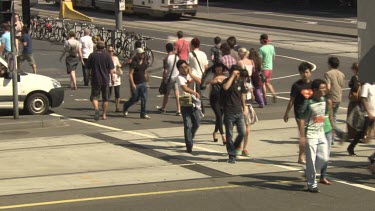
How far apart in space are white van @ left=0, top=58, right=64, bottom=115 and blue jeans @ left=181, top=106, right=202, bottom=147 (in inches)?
222

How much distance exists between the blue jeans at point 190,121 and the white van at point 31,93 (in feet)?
18.5

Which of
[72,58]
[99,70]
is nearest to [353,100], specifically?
[99,70]

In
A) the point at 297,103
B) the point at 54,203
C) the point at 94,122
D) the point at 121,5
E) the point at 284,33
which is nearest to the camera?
the point at 54,203

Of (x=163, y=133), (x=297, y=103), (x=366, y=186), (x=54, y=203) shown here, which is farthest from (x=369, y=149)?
(x=54, y=203)

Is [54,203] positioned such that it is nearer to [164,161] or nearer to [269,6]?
[164,161]

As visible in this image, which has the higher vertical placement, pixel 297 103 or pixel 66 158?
pixel 297 103

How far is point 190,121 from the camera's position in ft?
50.0

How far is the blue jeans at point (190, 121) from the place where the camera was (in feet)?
49.8

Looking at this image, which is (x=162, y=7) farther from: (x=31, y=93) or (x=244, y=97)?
(x=244, y=97)

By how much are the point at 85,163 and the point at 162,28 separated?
3037cm

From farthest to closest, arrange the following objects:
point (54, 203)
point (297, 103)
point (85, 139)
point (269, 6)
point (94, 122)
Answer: point (269, 6)
point (94, 122)
point (85, 139)
point (297, 103)
point (54, 203)

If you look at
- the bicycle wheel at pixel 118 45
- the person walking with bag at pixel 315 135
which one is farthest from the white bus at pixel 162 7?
the person walking with bag at pixel 315 135

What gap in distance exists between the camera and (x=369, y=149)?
15.5m

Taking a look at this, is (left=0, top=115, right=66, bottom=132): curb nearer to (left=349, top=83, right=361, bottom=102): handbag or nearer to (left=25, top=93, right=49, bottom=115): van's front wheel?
(left=25, top=93, right=49, bottom=115): van's front wheel
